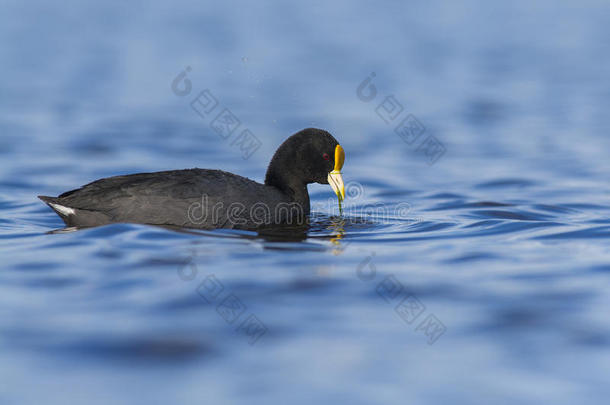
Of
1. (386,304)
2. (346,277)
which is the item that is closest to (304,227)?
(346,277)

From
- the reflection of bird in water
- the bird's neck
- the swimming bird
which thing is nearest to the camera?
the reflection of bird in water

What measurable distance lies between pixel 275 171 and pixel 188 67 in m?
14.3

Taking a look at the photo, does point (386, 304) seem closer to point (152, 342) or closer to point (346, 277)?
point (346, 277)

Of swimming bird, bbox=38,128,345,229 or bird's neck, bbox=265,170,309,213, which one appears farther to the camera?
bird's neck, bbox=265,170,309,213

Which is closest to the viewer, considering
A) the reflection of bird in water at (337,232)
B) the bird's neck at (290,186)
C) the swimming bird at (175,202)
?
the reflection of bird in water at (337,232)

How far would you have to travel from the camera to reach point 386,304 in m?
6.14

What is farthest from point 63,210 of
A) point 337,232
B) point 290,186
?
point 337,232

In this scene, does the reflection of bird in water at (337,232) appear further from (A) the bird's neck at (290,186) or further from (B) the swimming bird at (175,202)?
(B) the swimming bird at (175,202)

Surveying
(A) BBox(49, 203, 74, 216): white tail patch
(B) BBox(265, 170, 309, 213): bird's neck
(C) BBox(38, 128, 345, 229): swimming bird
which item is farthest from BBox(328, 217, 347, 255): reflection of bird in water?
(A) BBox(49, 203, 74, 216): white tail patch

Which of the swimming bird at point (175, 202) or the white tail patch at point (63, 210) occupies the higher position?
the swimming bird at point (175, 202)

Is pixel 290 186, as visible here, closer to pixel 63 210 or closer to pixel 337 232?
pixel 337 232

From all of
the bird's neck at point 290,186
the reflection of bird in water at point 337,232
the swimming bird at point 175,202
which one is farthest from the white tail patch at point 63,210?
the reflection of bird in water at point 337,232

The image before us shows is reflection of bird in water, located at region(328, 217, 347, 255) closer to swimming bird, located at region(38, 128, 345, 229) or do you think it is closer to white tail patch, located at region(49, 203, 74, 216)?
swimming bird, located at region(38, 128, 345, 229)

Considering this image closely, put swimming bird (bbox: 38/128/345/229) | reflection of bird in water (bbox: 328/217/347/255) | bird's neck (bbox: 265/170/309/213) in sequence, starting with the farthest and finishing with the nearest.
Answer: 1. bird's neck (bbox: 265/170/309/213)
2. swimming bird (bbox: 38/128/345/229)
3. reflection of bird in water (bbox: 328/217/347/255)
